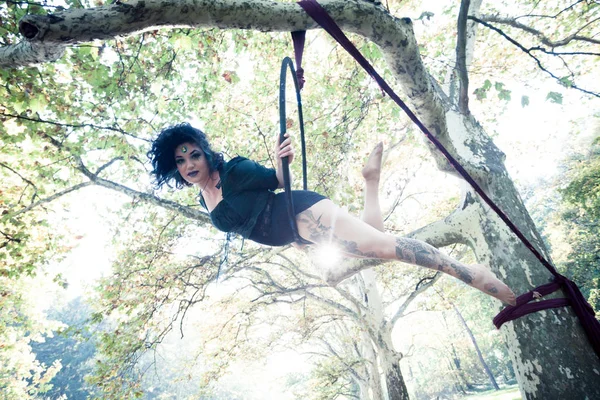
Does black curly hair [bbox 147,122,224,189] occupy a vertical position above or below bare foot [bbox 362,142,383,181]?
above

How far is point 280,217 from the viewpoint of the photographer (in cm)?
263

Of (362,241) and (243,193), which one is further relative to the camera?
(243,193)

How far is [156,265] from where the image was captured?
7699 millimetres

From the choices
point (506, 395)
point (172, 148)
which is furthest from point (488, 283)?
point (506, 395)

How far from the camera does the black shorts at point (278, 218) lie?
103 inches

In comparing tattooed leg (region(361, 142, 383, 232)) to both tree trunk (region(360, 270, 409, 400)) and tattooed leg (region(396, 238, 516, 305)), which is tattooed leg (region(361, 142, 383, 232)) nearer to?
tattooed leg (region(396, 238, 516, 305))

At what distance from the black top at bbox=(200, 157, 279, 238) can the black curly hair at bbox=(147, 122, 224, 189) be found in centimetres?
36

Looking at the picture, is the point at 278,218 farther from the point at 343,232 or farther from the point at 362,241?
the point at 362,241

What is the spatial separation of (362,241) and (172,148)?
6.60 feet

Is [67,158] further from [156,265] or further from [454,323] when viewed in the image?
[454,323]

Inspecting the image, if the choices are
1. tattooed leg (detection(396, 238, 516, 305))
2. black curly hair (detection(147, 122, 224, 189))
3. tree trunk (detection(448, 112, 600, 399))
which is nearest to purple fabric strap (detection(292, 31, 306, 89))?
black curly hair (detection(147, 122, 224, 189))

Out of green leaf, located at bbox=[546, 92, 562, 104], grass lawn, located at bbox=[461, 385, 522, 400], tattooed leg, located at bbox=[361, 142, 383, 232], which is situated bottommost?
grass lawn, located at bbox=[461, 385, 522, 400]

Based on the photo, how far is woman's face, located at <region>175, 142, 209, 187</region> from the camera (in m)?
2.92

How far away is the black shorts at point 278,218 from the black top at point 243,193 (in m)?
0.07
